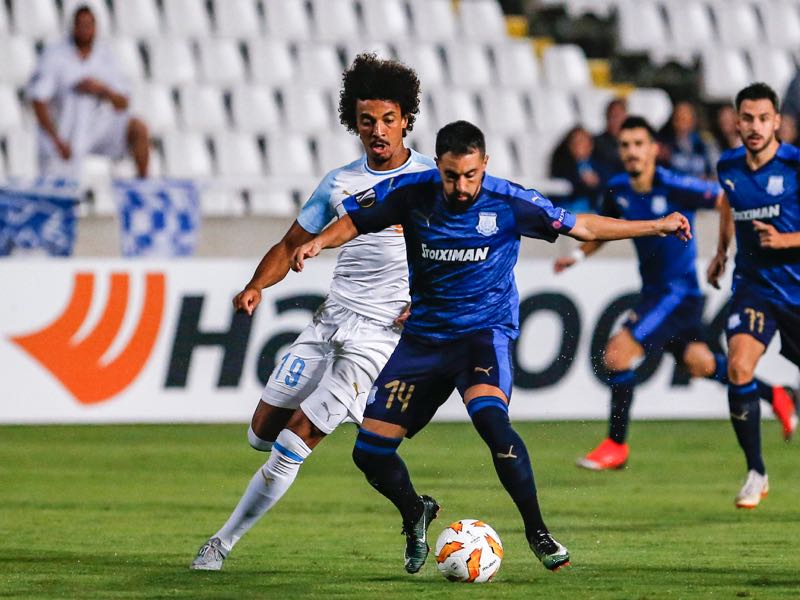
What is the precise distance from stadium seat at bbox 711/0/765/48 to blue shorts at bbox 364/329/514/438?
13.8 metres

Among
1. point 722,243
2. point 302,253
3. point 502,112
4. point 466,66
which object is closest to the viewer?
point 302,253

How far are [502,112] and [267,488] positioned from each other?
11.2 meters

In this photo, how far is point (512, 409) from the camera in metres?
12.6

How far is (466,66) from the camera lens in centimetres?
1770

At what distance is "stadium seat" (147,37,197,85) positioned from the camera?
1606 centimetres

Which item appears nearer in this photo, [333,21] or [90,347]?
[90,347]

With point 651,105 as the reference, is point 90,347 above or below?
below

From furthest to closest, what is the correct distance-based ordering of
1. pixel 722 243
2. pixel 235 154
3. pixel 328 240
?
pixel 235 154
pixel 722 243
pixel 328 240

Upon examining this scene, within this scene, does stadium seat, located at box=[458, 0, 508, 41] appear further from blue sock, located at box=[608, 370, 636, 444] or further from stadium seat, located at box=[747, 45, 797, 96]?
blue sock, located at box=[608, 370, 636, 444]

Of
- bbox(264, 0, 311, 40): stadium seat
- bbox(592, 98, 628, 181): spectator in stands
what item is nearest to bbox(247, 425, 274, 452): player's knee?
bbox(592, 98, 628, 181): spectator in stands

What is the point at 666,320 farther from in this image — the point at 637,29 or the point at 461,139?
the point at 637,29

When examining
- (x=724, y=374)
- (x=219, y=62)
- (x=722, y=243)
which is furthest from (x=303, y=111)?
(x=722, y=243)

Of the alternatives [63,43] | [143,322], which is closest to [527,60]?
[63,43]

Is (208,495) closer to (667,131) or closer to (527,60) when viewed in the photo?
(667,131)
